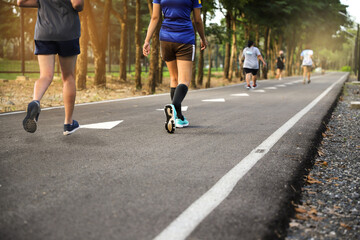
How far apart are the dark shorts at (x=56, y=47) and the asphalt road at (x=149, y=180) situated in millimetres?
1036

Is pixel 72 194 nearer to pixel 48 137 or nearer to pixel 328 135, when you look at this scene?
pixel 48 137

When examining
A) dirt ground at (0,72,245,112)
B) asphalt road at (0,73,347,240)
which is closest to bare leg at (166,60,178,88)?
asphalt road at (0,73,347,240)

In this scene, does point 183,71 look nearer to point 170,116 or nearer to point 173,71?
point 173,71

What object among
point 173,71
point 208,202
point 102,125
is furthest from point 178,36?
point 208,202

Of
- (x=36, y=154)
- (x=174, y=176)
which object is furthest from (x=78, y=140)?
(x=174, y=176)

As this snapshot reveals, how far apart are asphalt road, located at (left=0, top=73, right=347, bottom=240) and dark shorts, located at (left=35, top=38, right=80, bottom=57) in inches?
40.8

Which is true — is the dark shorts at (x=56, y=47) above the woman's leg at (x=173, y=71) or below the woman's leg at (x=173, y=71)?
above

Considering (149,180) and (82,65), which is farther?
(82,65)

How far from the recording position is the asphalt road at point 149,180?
226 centimetres

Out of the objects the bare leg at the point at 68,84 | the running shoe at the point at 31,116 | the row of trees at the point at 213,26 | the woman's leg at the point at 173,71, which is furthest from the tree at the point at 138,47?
the running shoe at the point at 31,116

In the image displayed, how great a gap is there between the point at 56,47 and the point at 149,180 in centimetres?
248

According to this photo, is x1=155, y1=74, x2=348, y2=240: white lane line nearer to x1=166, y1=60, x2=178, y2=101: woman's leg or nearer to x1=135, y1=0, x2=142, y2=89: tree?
x1=166, y1=60, x2=178, y2=101: woman's leg

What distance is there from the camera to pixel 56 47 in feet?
15.8

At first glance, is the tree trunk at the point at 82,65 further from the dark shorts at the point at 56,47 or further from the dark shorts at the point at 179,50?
the dark shorts at the point at 56,47
